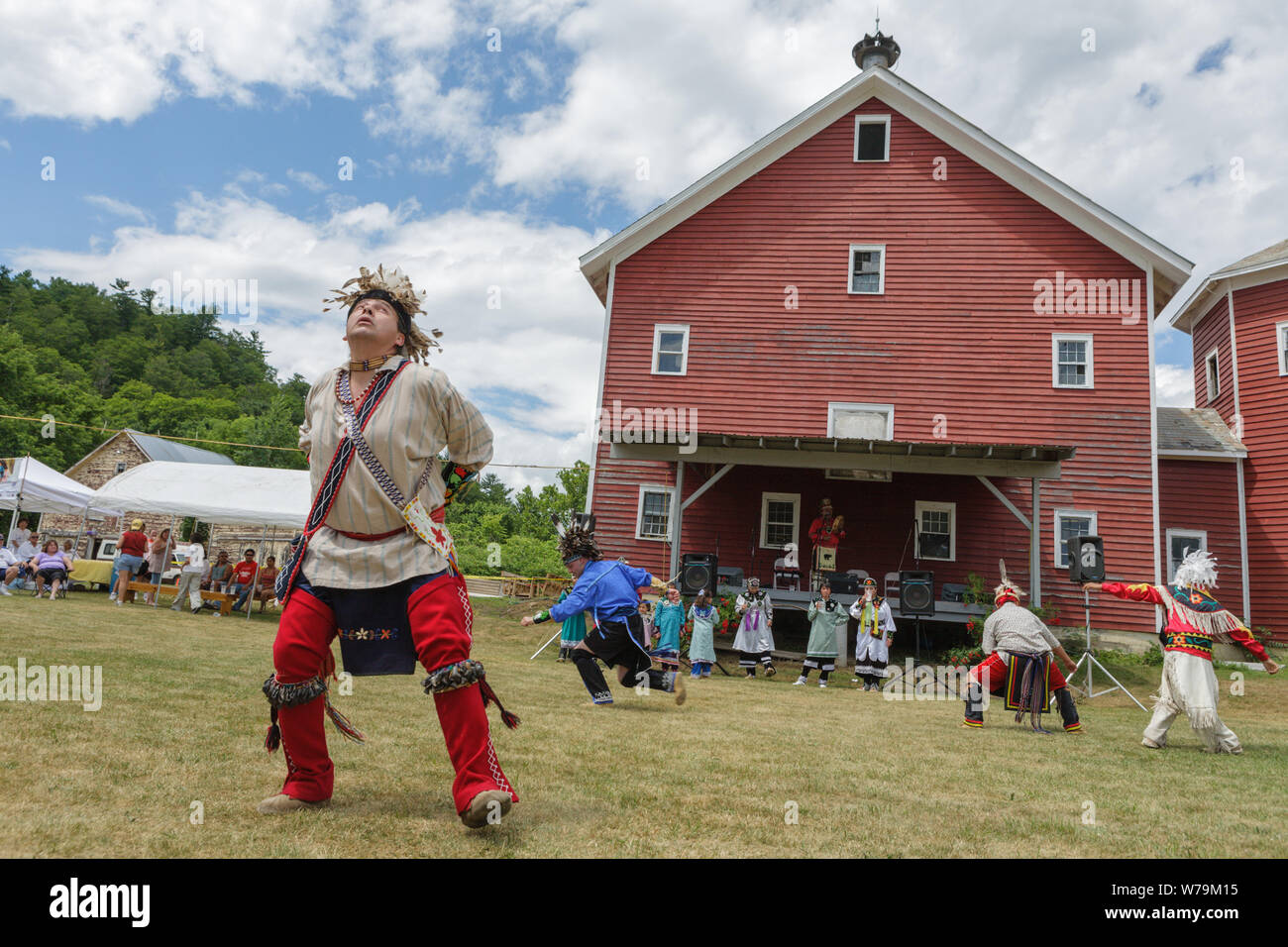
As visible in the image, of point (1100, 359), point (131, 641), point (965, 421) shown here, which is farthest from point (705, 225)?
point (131, 641)

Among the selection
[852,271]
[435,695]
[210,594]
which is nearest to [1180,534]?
[852,271]

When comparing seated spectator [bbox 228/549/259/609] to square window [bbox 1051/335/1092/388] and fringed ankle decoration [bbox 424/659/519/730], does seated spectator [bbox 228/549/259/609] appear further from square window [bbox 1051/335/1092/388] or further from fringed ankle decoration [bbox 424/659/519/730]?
square window [bbox 1051/335/1092/388]

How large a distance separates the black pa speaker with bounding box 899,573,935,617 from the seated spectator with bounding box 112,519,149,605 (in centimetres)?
1584

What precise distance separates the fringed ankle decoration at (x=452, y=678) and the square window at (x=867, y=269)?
1868cm

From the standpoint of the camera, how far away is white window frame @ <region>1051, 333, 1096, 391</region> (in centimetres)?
1930

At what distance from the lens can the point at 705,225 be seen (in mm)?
21469

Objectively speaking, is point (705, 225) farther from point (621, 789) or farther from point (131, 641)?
point (621, 789)

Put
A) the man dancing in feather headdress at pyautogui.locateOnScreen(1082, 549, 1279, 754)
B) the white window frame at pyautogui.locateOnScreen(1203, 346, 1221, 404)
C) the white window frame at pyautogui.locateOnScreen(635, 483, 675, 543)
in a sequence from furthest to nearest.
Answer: the white window frame at pyautogui.locateOnScreen(1203, 346, 1221, 404)
the white window frame at pyautogui.locateOnScreen(635, 483, 675, 543)
the man dancing in feather headdress at pyautogui.locateOnScreen(1082, 549, 1279, 754)

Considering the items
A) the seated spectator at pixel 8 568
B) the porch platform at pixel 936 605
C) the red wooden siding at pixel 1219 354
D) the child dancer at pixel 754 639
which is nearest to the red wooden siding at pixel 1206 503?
the red wooden siding at pixel 1219 354

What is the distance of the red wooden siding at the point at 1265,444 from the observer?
64.0 feet

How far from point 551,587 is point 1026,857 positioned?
103 feet

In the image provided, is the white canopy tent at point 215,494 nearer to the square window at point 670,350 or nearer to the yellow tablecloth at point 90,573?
the yellow tablecloth at point 90,573

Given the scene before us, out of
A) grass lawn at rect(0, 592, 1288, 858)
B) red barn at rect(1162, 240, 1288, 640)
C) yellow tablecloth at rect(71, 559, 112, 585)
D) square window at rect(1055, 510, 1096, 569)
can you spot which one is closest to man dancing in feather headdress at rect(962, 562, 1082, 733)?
grass lawn at rect(0, 592, 1288, 858)

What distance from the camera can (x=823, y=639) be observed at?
548 inches
